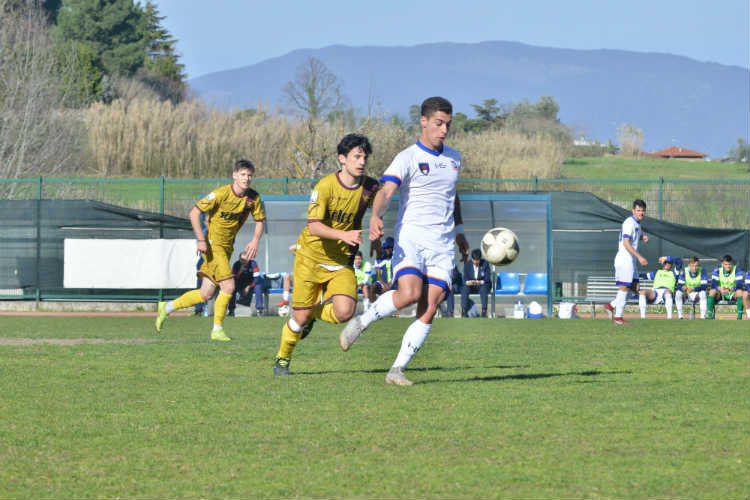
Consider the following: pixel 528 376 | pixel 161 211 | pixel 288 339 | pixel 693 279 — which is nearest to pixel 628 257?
pixel 693 279

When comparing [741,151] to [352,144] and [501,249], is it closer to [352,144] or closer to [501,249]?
[501,249]

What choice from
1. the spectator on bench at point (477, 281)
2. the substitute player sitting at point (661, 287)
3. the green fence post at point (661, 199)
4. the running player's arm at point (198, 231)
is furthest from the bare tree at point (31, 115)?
the running player's arm at point (198, 231)

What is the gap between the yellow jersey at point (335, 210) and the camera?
842cm

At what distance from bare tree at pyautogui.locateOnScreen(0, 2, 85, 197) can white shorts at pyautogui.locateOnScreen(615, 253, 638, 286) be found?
20.6 meters

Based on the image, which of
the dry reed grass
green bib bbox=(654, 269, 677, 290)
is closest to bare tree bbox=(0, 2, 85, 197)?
the dry reed grass

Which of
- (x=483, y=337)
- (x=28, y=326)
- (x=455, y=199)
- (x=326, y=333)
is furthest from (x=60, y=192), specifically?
(x=455, y=199)

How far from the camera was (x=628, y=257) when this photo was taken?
55.4 ft

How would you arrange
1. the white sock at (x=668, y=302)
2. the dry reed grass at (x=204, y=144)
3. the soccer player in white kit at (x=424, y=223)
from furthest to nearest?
the dry reed grass at (x=204, y=144), the white sock at (x=668, y=302), the soccer player in white kit at (x=424, y=223)

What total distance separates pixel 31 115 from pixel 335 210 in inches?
1113

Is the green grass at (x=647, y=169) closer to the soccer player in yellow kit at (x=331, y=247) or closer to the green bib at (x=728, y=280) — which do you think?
the green bib at (x=728, y=280)

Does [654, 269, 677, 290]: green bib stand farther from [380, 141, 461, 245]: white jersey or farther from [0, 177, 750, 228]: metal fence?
[380, 141, 461, 245]: white jersey

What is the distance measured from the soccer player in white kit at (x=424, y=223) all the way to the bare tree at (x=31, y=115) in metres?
26.0

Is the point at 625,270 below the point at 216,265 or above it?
below

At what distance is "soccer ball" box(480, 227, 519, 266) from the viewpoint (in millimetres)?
11195
